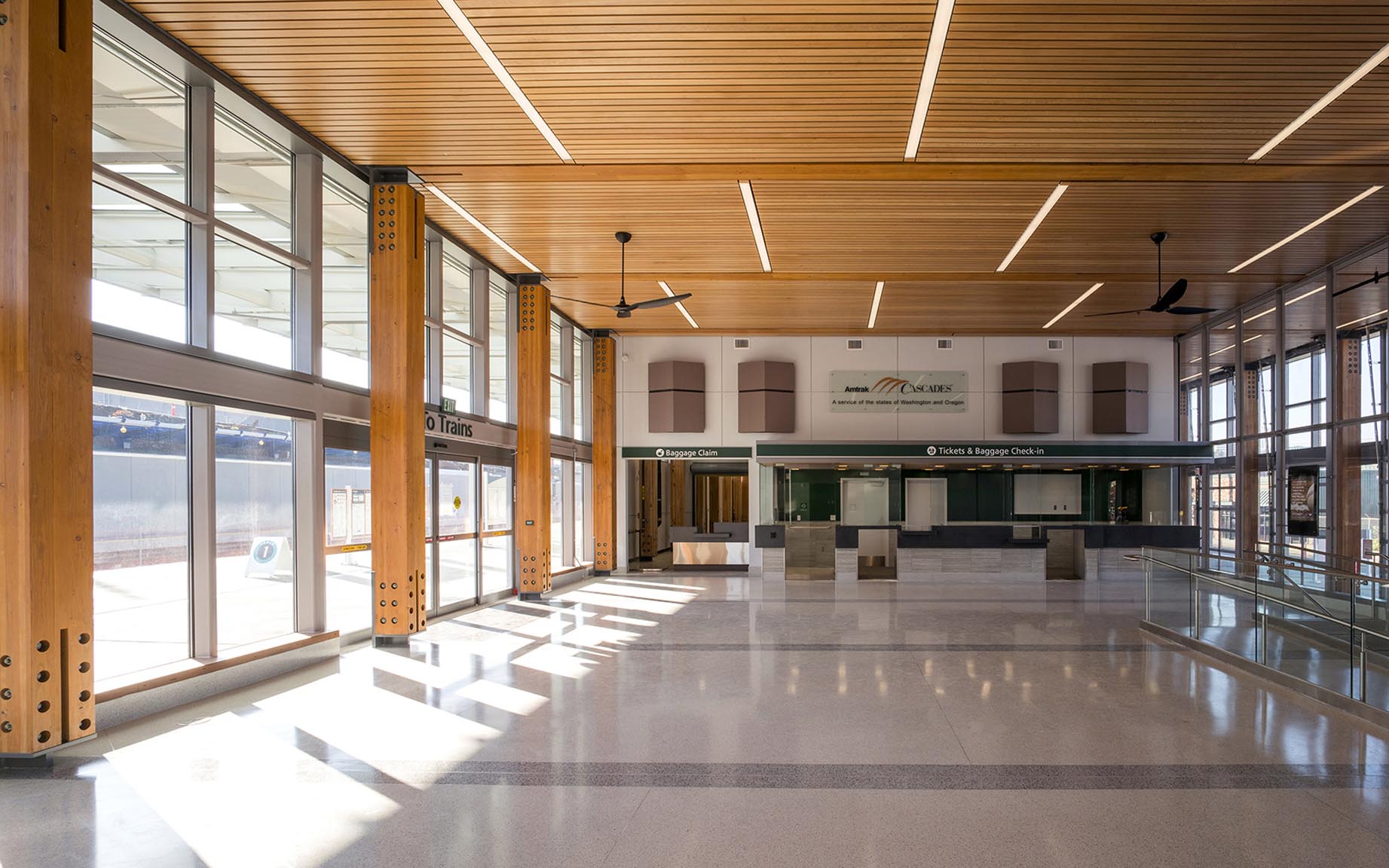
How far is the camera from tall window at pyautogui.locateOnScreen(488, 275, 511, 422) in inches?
506

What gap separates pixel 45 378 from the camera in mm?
4906

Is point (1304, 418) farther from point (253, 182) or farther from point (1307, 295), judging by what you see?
point (253, 182)

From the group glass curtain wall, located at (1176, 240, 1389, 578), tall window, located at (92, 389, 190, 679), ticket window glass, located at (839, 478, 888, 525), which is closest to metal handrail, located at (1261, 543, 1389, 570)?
glass curtain wall, located at (1176, 240, 1389, 578)

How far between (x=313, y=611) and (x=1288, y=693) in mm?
8267

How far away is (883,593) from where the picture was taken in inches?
550

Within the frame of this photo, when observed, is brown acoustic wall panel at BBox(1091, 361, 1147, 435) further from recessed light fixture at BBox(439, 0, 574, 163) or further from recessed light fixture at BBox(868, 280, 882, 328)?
recessed light fixture at BBox(439, 0, 574, 163)

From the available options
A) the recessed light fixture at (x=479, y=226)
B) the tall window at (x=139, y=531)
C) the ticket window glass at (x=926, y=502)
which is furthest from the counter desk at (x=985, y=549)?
the tall window at (x=139, y=531)

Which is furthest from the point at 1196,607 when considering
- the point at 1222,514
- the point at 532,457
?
the point at 532,457

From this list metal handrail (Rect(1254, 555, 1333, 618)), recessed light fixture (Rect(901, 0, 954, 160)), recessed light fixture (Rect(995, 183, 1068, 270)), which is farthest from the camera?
recessed light fixture (Rect(995, 183, 1068, 270))

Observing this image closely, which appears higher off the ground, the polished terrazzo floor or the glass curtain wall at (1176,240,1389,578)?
the glass curtain wall at (1176,240,1389,578)

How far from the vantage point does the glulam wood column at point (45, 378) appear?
15.7ft

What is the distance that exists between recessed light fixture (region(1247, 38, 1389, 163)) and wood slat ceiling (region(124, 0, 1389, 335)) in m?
0.09

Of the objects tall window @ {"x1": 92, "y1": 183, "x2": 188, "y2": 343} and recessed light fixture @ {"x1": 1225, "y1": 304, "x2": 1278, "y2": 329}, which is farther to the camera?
recessed light fixture @ {"x1": 1225, "y1": 304, "x2": 1278, "y2": 329}

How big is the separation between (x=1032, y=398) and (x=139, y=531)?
50.1 ft
